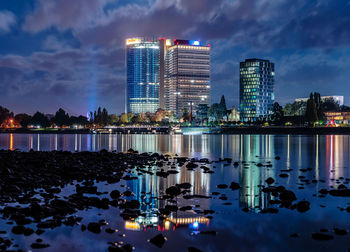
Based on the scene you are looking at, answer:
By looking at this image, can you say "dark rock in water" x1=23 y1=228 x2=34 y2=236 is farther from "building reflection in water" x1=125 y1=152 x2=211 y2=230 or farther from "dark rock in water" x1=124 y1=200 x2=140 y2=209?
"dark rock in water" x1=124 y1=200 x2=140 y2=209

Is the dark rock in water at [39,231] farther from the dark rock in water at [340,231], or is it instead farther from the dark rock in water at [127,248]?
the dark rock in water at [340,231]

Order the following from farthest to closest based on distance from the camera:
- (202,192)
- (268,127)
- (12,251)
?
1. (268,127)
2. (202,192)
3. (12,251)

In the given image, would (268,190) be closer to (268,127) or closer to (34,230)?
(34,230)

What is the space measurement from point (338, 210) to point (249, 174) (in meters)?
12.9

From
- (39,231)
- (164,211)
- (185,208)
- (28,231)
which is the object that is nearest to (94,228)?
(39,231)

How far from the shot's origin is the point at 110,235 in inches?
494

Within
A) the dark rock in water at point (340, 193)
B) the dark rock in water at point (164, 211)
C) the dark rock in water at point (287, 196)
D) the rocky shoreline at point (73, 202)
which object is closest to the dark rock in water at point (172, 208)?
the rocky shoreline at point (73, 202)

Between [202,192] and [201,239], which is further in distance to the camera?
[202,192]

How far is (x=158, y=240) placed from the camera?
38.9ft

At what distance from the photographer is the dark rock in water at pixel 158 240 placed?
38.3ft

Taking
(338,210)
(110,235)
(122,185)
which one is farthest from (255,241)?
(122,185)

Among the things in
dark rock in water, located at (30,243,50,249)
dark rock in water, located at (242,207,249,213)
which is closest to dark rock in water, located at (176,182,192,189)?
dark rock in water, located at (242,207,249,213)

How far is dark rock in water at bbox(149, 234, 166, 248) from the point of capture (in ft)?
38.3

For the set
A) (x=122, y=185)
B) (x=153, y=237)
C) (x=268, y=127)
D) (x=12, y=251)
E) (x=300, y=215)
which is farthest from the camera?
(x=268, y=127)
